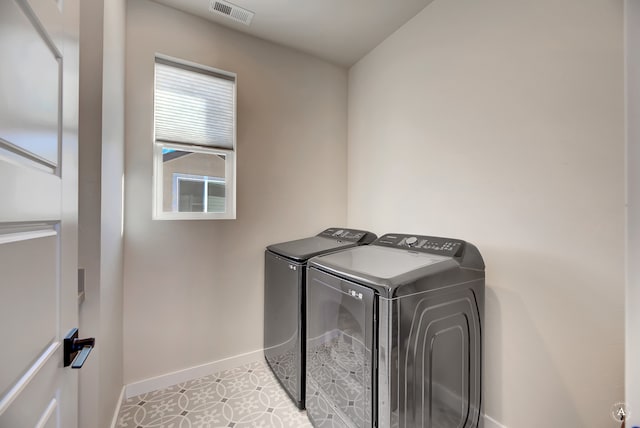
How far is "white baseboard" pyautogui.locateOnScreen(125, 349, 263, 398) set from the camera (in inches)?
72.6

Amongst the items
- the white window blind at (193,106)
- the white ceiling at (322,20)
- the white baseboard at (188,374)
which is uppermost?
the white ceiling at (322,20)

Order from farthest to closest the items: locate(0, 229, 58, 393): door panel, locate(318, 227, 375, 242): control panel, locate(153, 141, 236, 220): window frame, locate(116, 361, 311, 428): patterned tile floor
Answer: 1. locate(318, 227, 375, 242): control panel
2. locate(153, 141, 236, 220): window frame
3. locate(116, 361, 311, 428): patterned tile floor
4. locate(0, 229, 58, 393): door panel

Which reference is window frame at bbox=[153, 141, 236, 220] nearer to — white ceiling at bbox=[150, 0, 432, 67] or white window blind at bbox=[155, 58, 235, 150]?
white window blind at bbox=[155, 58, 235, 150]

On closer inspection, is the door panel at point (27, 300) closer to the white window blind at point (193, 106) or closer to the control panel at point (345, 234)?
the white window blind at point (193, 106)

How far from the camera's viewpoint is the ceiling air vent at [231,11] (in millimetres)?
1897

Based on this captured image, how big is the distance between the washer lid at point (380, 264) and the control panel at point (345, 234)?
345 mm

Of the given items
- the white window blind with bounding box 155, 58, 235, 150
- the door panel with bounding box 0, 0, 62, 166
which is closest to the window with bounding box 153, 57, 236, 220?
the white window blind with bounding box 155, 58, 235, 150

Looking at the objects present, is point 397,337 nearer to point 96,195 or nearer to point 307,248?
point 307,248

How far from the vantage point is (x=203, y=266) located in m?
2.07

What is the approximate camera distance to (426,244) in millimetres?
1636

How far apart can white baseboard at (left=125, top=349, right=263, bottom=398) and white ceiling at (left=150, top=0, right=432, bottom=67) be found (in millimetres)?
2762

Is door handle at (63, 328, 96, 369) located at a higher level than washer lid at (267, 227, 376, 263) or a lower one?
lower

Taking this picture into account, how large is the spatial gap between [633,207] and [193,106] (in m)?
2.49

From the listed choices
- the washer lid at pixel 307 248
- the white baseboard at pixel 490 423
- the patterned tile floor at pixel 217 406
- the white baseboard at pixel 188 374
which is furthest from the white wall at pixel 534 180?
the white baseboard at pixel 188 374
